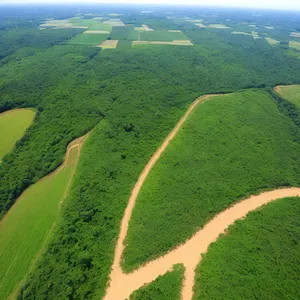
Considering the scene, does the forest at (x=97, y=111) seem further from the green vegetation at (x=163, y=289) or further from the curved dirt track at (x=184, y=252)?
the green vegetation at (x=163, y=289)

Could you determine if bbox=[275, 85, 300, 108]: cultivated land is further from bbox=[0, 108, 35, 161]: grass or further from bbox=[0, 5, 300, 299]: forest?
bbox=[0, 108, 35, 161]: grass

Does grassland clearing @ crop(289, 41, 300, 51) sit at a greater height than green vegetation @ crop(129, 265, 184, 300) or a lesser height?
lesser

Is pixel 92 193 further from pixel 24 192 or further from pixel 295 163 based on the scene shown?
pixel 295 163

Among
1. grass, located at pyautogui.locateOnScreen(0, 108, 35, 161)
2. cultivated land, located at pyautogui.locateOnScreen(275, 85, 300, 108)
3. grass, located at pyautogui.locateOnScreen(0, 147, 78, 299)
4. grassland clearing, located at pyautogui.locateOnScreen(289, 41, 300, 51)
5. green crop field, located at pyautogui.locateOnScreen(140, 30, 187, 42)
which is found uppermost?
grass, located at pyautogui.locateOnScreen(0, 147, 78, 299)

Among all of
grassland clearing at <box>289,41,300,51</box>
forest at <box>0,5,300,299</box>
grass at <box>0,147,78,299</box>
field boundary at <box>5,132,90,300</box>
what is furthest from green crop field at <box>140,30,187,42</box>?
grass at <box>0,147,78,299</box>

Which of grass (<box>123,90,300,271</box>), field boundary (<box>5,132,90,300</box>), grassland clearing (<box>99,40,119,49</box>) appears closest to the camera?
field boundary (<box>5,132,90,300</box>)

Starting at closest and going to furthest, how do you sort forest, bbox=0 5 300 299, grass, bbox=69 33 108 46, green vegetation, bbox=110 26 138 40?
forest, bbox=0 5 300 299 → grass, bbox=69 33 108 46 → green vegetation, bbox=110 26 138 40
